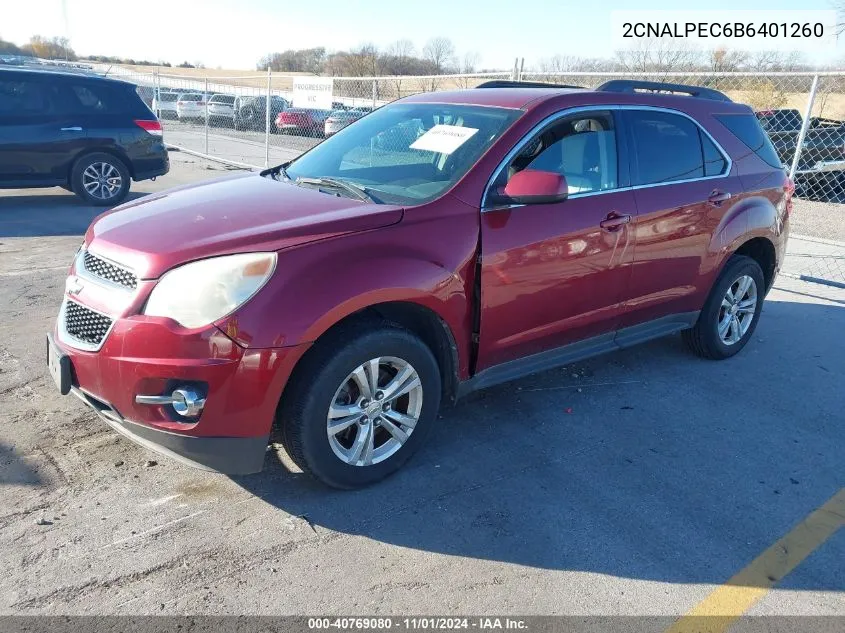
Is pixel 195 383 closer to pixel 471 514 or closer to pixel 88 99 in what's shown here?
pixel 471 514

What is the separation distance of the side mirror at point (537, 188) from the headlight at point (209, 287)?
1334 mm

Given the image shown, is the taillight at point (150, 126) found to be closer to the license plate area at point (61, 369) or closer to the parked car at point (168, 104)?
the license plate area at point (61, 369)

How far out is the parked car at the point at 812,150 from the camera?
506 inches

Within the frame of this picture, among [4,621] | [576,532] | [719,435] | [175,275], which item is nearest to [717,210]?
[719,435]

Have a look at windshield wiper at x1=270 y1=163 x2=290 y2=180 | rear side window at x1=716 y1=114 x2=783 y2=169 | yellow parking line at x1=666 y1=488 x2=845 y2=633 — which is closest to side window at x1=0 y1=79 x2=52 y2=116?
windshield wiper at x1=270 y1=163 x2=290 y2=180

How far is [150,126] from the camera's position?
10.4m

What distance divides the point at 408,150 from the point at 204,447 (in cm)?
209

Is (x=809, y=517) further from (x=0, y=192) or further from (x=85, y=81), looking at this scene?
(x=0, y=192)

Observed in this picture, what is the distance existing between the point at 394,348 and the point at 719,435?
2214 millimetres

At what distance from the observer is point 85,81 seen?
975 centimetres

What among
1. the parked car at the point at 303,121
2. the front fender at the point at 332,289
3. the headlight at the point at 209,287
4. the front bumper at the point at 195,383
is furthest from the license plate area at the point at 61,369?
the parked car at the point at 303,121

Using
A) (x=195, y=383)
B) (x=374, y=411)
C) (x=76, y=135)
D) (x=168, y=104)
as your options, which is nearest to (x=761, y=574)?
(x=374, y=411)

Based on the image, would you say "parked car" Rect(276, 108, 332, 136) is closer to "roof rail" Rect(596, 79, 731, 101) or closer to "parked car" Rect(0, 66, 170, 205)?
"parked car" Rect(0, 66, 170, 205)

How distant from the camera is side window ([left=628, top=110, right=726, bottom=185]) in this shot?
443cm
